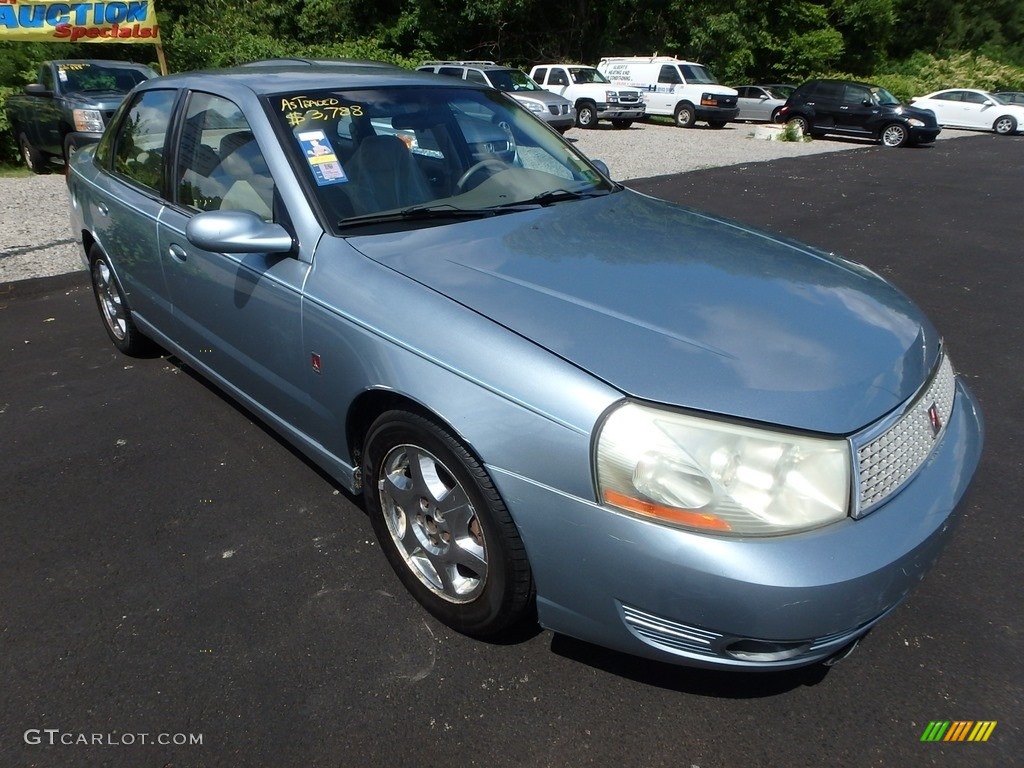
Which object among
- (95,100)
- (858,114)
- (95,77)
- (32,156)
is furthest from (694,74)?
(32,156)

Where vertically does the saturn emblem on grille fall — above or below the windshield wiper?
below

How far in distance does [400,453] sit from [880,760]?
1629 mm

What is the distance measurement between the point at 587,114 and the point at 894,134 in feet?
26.1

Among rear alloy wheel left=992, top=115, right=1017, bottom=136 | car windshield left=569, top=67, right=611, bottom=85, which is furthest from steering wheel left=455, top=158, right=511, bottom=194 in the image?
rear alloy wheel left=992, top=115, right=1017, bottom=136

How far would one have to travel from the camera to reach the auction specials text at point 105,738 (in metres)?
2.11

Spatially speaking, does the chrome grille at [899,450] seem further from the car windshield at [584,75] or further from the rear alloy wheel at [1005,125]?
the rear alloy wheel at [1005,125]

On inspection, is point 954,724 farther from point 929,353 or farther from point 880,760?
point 929,353

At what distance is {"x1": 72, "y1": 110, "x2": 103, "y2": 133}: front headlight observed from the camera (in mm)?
9641

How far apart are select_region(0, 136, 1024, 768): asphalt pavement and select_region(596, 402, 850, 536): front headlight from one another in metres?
0.72

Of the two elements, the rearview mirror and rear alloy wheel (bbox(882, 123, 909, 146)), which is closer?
the rearview mirror

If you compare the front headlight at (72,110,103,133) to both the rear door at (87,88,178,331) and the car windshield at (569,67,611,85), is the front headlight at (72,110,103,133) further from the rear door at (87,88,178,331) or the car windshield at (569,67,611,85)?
the car windshield at (569,67,611,85)

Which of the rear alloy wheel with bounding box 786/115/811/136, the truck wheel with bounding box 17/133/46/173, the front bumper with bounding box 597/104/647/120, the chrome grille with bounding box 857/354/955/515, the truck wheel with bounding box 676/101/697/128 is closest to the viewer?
the chrome grille with bounding box 857/354/955/515

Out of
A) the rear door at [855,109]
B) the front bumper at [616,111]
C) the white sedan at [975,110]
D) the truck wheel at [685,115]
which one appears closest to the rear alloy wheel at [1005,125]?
the white sedan at [975,110]

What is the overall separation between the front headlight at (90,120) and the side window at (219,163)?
7.51 m
